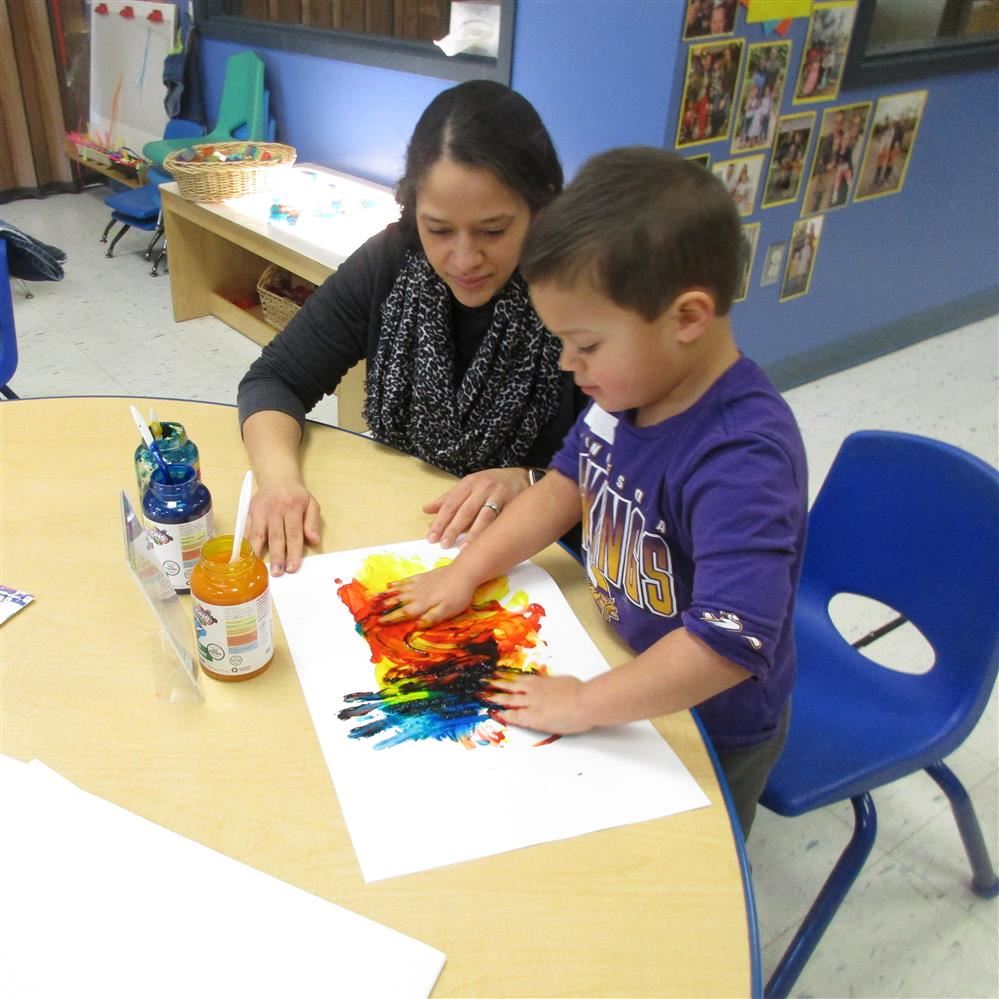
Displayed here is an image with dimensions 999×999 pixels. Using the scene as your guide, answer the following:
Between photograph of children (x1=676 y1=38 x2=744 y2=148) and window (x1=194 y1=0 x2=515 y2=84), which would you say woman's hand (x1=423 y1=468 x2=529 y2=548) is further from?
window (x1=194 y1=0 x2=515 y2=84)

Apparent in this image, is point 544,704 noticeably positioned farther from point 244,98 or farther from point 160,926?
point 244,98

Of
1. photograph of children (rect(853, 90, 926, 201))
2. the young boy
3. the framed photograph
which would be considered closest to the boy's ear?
the young boy

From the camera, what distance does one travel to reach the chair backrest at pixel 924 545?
1021 millimetres

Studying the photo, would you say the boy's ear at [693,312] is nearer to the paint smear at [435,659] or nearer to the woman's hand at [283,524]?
the paint smear at [435,659]

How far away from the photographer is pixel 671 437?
0.78 meters

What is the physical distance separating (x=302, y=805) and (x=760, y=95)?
2.17 metres

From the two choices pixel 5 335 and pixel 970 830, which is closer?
pixel 970 830

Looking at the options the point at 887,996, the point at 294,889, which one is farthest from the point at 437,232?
the point at 887,996

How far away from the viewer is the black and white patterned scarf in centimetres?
Answer: 119

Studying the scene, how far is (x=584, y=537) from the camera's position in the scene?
36.7 inches

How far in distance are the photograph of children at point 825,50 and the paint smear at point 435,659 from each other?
1.99 metres

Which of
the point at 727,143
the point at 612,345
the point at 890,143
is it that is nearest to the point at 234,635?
the point at 612,345

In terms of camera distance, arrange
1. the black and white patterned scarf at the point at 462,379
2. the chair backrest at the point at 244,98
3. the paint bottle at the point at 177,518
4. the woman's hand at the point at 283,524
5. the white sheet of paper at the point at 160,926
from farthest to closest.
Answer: the chair backrest at the point at 244,98
the black and white patterned scarf at the point at 462,379
the woman's hand at the point at 283,524
the paint bottle at the point at 177,518
the white sheet of paper at the point at 160,926

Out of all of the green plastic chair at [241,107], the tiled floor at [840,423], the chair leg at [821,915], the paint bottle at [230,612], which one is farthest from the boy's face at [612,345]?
the green plastic chair at [241,107]
